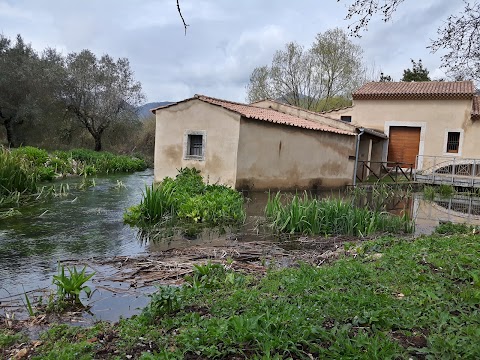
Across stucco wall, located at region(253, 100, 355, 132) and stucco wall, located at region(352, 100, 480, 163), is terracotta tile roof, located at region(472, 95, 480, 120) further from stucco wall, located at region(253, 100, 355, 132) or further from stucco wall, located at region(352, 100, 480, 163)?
stucco wall, located at region(253, 100, 355, 132)

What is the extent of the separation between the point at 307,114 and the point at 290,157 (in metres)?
5.30

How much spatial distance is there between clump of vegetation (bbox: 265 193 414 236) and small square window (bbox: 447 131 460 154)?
18439 millimetres

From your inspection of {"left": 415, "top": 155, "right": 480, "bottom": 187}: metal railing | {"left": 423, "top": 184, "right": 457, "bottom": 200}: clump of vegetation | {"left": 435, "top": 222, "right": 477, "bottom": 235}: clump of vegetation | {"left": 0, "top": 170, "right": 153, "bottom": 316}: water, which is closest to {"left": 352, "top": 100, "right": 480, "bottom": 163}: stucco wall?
{"left": 415, "top": 155, "right": 480, "bottom": 187}: metal railing

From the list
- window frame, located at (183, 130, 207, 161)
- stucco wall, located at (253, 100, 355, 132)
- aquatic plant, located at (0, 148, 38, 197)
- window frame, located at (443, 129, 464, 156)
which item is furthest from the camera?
window frame, located at (443, 129, 464, 156)

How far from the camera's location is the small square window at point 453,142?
24.9 meters

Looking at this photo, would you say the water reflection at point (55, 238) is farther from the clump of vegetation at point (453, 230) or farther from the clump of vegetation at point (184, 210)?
the clump of vegetation at point (453, 230)

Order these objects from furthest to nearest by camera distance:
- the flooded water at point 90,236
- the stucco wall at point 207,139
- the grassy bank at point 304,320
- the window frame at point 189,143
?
the window frame at point 189,143, the stucco wall at point 207,139, the flooded water at point 90,236, the grassy bank at point 304,320

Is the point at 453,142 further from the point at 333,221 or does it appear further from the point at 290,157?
the point at 333,221

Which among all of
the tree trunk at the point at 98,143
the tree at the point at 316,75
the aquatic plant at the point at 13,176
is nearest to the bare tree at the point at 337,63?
the tree at the point at 316,75

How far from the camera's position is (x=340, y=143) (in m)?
19.7

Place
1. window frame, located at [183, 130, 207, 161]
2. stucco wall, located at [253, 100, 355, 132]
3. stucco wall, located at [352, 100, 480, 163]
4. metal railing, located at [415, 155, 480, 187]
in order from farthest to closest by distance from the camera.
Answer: stucco wall, located at [352, 100, 480, 163] < stucco wall, located at [253, 100, 355, 132] < metal railing, located at [415, 155, 480, 187] < window frame, located at [183, 130, 207, 161]

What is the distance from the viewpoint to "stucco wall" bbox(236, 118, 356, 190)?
49.2 ft

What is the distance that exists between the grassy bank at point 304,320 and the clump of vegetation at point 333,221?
3603 mm

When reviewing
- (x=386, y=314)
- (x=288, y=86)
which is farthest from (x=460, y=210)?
(x=288, y=86)
